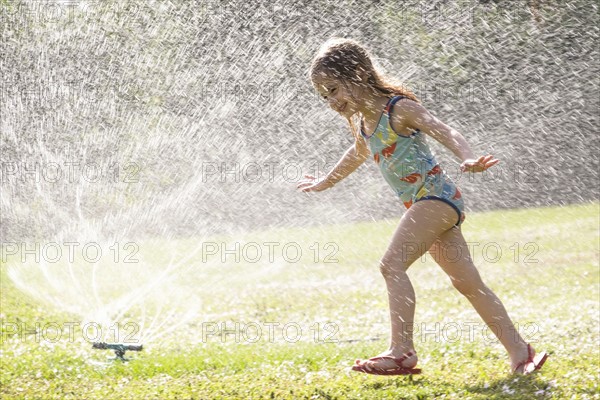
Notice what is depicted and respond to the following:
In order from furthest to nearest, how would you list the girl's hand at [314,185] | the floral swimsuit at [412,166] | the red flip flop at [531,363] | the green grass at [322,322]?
the girl's hand at [314,185] < the green grass at [322,322] < the red flip flop at [531,363] < the floral swimsuit at [412,166]

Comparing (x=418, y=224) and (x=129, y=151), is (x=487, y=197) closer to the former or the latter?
(x=129, y=151)

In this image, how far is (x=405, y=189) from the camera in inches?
175

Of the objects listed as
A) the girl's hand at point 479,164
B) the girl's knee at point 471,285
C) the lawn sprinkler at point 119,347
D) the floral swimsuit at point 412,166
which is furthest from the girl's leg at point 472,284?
the lawn sprinkler at point 119,347

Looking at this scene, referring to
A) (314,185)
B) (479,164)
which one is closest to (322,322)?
(314,185)

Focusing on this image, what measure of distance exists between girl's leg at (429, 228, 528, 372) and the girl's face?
2.73ft

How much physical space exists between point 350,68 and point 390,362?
150cm

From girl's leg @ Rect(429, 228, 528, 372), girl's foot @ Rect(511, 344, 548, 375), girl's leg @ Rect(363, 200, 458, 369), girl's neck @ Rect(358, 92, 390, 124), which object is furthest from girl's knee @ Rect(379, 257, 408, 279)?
girl's foot @ Rect(511, 344, 548, 375)

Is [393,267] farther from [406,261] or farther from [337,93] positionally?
[337,93]

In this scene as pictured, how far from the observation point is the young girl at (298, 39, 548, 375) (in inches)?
168

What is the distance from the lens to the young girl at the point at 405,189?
4258mm

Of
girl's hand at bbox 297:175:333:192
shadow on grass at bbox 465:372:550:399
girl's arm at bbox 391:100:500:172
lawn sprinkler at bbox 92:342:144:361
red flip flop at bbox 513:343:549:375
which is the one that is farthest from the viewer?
lawn sprinkler at bbox 92:342:144:361

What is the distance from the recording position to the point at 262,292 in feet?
30.7

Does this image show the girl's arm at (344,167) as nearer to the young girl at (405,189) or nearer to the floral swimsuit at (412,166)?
the young girl at (405,189)

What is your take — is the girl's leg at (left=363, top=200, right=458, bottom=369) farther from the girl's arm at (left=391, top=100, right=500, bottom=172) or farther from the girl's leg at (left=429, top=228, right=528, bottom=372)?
the girl's arm at (left=391, top=100, right=500, bottom=172)
